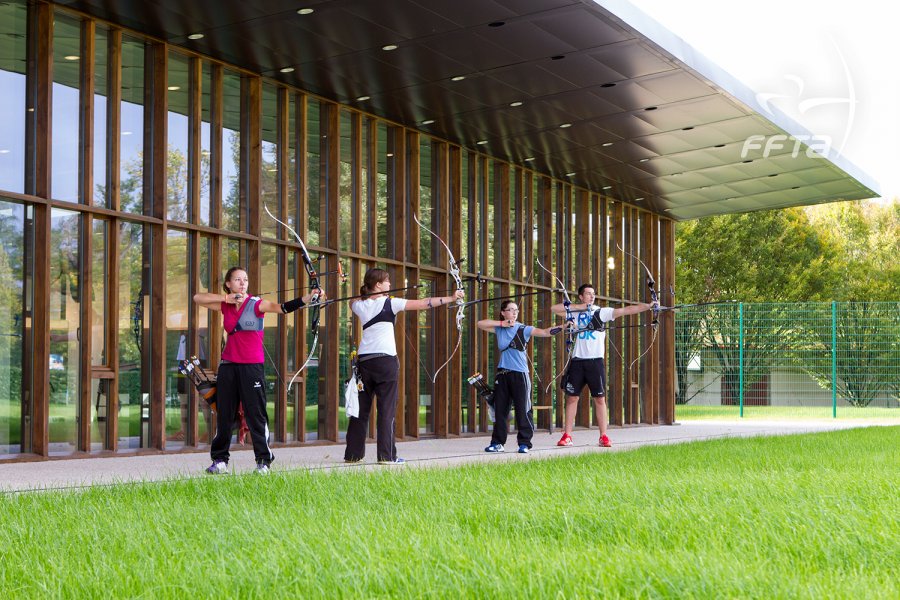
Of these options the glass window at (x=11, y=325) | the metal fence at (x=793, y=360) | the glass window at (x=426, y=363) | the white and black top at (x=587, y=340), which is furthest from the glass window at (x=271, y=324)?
the metal fence at (x=793, y=360)

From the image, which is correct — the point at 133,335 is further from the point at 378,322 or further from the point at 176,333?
the point at 378,322

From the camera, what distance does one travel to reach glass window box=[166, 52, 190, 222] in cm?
1068

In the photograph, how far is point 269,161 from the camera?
11.8m

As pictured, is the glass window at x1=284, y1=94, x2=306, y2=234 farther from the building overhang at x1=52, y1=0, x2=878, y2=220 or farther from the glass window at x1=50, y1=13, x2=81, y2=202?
the glass window at x1=50, y1=13, x2=81, y2=202

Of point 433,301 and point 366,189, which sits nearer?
point 433,301

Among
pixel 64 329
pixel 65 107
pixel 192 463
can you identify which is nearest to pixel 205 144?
pixel 65 107

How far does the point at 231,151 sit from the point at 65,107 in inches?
80.2

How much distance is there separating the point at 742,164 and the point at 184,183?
27.2 feet

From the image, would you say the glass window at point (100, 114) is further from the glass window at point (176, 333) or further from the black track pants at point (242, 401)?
the black track pants at point (242, 401)

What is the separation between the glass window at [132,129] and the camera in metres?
10.2

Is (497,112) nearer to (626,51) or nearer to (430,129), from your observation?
(430,129)

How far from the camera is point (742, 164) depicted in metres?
15.7

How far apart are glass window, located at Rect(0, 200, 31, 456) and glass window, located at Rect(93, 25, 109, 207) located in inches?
30.9

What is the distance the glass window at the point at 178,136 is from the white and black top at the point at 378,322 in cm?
294
